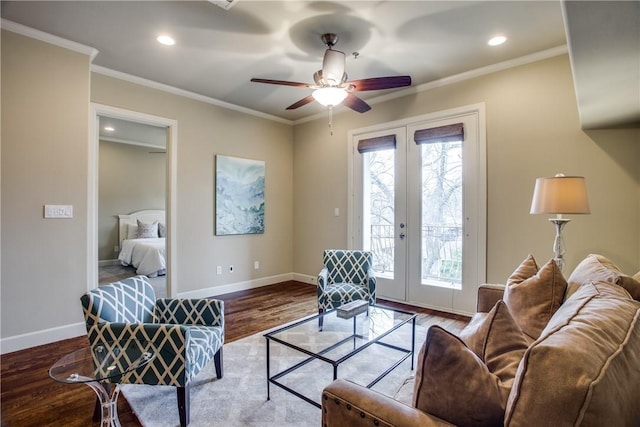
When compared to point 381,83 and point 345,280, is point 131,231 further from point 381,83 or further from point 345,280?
point 381,83

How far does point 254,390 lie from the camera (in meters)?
2.19

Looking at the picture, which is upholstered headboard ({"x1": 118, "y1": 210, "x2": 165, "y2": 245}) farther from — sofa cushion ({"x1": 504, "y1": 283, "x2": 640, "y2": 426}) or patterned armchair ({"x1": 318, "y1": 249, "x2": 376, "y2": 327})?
sofa cushion ({"x1": 504, "y1": 283, "x2": 640, "y2": 426})

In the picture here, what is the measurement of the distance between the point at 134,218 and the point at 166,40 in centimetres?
542

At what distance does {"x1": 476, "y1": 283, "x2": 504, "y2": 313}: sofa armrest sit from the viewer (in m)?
2.32

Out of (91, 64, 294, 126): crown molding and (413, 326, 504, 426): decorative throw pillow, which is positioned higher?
(91, 64, 294, 126): crown molding

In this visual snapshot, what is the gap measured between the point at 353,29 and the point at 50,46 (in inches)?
108

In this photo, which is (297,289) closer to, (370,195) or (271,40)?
(370,195)

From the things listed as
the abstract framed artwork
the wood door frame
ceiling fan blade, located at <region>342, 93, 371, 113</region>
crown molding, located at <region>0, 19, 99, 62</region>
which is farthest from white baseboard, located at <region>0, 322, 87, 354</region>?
ceiling fan blade, located at <region>342, 93, 371, 113</region>

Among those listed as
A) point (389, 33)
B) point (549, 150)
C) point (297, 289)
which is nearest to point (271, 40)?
point (389, 33)

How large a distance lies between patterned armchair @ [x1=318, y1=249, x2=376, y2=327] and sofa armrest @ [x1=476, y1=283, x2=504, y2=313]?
43.7 inches

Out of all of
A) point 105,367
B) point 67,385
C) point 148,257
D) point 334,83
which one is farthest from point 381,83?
point 148,257

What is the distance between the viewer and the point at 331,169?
16.4ft

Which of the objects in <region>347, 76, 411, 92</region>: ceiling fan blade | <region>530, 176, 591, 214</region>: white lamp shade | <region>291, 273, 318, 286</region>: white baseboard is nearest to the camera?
<region>530, 176, 591, 214</region>: white lamp shade

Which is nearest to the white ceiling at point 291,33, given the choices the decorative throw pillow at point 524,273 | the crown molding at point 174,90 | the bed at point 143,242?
the crown molding at point 174,90
